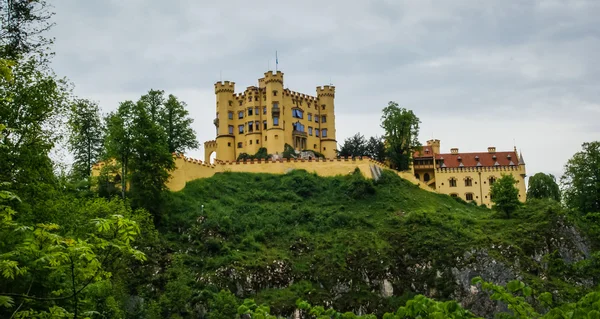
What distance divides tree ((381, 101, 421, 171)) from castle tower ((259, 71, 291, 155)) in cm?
1218

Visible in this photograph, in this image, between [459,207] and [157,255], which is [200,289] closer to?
[157,255]

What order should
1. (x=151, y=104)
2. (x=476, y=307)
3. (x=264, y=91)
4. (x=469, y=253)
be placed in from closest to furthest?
(x=476, y=307)
(x=469, y=253)
(x=151, y=104)
(x=264, y=91)

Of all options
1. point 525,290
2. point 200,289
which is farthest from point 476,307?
point 525,290

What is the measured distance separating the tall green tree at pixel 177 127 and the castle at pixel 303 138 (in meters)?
7.05

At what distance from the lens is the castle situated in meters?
75.8

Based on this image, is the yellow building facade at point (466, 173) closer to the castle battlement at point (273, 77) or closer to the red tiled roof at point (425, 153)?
the red tiled roof at point (425, 153)

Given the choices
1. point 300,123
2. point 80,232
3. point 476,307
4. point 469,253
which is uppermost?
point 300,123

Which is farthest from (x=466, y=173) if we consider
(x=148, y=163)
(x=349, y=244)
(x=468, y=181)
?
(x=148, y=163)

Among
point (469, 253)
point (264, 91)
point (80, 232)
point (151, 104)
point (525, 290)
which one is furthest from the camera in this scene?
point (264, 91)

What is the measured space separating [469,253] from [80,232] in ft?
101

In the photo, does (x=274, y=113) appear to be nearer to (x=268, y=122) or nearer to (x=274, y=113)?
(x=274, y=113)

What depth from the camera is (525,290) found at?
427 inches

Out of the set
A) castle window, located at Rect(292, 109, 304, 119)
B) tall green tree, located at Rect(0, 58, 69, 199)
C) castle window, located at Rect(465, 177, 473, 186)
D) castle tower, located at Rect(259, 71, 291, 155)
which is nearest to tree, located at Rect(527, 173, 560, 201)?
castle window, located at Rect(465, 177, 473, 186)

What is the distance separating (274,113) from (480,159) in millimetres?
28181
